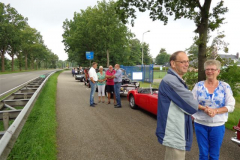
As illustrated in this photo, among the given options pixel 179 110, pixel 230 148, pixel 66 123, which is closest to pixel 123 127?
pixel 66 123

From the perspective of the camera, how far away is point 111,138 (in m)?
4.35

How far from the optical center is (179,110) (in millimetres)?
1802

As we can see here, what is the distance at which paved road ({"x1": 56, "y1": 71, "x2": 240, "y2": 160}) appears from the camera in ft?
11.6

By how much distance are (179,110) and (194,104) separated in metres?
0.16

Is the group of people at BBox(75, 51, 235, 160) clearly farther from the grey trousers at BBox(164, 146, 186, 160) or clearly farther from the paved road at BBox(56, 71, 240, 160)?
the paved road at BBox(56, 71, 240, 160)

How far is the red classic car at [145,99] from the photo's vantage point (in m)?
6.02

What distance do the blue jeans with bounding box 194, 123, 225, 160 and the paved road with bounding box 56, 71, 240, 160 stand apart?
3.21ft

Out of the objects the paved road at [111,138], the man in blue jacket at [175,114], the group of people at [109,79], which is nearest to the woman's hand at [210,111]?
the man in blue jacket at [175,114]

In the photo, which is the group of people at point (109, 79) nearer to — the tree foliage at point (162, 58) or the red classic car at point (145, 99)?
the red classic car at point (145, 99)

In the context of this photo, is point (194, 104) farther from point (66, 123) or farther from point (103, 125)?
point (66, 123)

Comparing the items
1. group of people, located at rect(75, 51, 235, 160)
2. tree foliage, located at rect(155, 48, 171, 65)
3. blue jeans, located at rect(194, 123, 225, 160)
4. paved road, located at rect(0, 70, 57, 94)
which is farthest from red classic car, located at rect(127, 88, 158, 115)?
tree foliage, located at rect(155, 48, 171, 65)

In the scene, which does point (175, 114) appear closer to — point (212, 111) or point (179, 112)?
point (179, 112)

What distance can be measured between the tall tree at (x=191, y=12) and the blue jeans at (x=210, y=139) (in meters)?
5.59

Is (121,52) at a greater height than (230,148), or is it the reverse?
(121,52)
